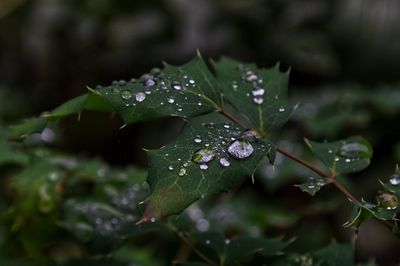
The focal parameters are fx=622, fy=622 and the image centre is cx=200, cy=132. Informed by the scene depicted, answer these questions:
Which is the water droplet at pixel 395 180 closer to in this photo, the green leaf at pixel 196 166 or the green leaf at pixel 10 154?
the green leaf at pixel 196 166

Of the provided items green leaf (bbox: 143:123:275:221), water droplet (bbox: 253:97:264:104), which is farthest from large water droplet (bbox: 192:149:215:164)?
water droplet (bbox: 253:97:264:104)

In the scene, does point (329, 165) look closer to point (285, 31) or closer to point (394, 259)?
point (394, 259)

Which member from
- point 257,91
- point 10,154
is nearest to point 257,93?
point 257,91

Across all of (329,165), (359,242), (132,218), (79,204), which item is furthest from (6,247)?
(359,242)

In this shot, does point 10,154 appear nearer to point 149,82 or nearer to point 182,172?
point 149,82

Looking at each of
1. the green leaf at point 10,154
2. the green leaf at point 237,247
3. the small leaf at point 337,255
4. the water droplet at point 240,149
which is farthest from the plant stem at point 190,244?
the green leaf at point 10,154
